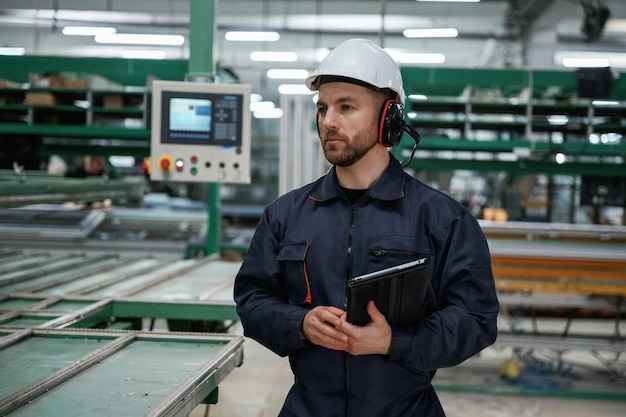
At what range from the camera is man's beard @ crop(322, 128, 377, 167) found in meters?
1.62

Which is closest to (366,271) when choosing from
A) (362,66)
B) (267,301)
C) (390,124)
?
(267,301)

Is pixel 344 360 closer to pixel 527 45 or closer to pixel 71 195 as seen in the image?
pixel 71 195

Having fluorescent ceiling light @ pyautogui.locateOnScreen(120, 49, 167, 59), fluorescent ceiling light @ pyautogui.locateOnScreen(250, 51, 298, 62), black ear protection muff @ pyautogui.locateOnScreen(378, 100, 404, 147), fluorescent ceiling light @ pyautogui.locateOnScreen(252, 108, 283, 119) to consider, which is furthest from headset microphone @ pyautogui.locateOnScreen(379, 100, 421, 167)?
fluorescent ceiling light @ pyautogui.locateOnScreen(252, 108, 283, 119)

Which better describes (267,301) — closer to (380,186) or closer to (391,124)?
(380,186)

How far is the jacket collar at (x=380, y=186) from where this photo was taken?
162cm

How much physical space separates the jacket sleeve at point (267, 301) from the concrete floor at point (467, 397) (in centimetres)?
305

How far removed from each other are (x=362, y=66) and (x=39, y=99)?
4.04m

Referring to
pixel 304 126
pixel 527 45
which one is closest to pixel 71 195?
pixel 304 126

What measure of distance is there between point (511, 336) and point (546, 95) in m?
2.03

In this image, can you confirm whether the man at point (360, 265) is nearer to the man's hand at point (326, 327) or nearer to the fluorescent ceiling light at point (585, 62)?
the man's hand at point (326, 327)

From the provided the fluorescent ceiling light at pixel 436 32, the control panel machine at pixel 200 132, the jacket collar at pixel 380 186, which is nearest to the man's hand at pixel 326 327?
the jacket collar at pixel 380 186

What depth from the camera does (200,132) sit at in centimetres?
384

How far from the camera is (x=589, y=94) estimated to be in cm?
472

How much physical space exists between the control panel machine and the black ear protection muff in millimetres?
2227
